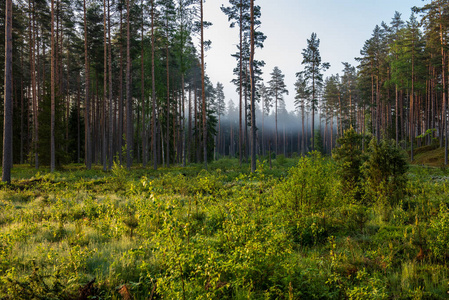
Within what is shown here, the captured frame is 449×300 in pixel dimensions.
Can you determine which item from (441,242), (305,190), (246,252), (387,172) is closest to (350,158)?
(387,172)

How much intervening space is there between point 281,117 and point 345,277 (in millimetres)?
102596

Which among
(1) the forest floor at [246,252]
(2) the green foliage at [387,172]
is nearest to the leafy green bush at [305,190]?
(1) the forest floor at [246,252]

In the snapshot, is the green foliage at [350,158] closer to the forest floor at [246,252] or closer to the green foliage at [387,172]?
the green foliage at [387,172]

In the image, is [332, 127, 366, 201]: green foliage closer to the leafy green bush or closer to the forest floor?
the forest floor

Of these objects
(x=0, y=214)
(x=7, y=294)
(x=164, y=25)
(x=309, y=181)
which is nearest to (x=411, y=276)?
(x=309, y=181)

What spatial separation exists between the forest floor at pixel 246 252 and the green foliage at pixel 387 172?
55 cm

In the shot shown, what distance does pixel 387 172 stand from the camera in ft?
25.3

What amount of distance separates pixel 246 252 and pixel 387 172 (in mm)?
6613

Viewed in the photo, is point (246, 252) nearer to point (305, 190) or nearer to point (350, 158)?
point (305, 190)

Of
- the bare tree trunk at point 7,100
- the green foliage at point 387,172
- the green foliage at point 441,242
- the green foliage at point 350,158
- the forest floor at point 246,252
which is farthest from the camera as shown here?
the bare tree trunk at point 7,100

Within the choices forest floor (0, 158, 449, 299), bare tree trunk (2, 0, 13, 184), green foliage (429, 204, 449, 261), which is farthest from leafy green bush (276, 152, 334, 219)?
bare tree trunk (2, 0, 13, 184)

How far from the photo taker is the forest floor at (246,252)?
298 cm

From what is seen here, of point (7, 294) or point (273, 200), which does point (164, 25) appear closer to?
point (273, 200)

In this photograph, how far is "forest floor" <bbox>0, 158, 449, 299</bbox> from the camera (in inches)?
117
